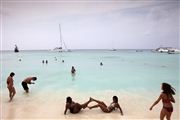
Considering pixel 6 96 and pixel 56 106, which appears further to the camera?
pixel 6 96

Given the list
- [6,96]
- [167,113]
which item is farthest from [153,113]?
[6,96]

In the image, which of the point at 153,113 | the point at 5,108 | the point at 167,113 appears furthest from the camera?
the point at 5,108

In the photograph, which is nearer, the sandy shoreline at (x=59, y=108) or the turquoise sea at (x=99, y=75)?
the sandy shoreline at (x=59, y=108)

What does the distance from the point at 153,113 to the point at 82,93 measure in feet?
14.8

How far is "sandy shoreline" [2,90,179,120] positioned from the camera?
710cm

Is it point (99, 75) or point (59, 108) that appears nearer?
point (59, 108)

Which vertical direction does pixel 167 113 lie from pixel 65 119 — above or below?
above

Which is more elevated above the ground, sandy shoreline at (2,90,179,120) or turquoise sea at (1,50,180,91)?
turquoise sea at (1,50,180,91)

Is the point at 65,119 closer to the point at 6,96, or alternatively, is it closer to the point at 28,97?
the point at 28,97

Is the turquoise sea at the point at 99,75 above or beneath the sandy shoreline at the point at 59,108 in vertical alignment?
above

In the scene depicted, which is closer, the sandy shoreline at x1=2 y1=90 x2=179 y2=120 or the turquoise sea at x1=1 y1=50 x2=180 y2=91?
the sandy shoreline at x1=2 y1=90 x2=179 y2=120

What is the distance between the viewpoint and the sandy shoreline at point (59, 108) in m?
7.10

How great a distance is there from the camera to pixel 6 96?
1003cm

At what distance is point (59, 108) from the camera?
321 inches
